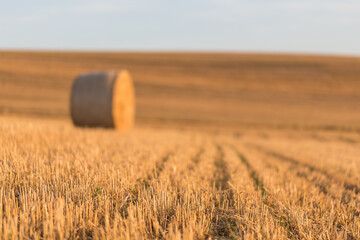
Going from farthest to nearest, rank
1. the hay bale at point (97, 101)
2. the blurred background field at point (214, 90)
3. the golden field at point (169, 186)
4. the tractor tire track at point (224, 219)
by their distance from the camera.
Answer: the blurred background field at point (214, 90)
the hay bale at point (97, 101)
the tractor tire track at point (224, 219)
the golden field at point (169, 186)

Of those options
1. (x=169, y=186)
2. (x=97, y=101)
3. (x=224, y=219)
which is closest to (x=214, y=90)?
(x=97, y=101)

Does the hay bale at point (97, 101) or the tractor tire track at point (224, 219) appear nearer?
the tractor tire track at point (224, 219)

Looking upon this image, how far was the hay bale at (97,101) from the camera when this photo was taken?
13.1 meters

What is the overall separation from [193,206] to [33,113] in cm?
2156

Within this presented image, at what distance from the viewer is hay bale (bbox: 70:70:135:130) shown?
1315 cm

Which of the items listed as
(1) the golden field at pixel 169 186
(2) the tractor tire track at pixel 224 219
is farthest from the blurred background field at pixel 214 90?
(2) the tractor tire track at pixel 224 219

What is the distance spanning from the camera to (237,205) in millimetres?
3268

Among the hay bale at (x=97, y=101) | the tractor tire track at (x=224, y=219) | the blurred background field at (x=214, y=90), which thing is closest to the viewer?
the tractor tire track at (x=224, y=219)

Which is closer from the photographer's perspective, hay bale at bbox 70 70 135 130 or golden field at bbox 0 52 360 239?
golden field at bbox 0 52 360 239

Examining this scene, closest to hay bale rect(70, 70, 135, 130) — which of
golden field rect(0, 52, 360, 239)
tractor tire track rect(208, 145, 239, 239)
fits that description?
golden field rect(0, 52, 360, 239)

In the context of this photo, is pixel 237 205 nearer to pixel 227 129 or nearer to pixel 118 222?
pixel 118 222

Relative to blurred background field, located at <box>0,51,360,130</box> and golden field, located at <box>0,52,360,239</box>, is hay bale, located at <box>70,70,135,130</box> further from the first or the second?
blurred background field, located at <box>0,51,360,130</box>

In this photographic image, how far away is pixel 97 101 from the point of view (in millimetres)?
13312

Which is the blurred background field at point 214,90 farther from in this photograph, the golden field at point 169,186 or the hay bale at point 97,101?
the hay bale at point 97,101
